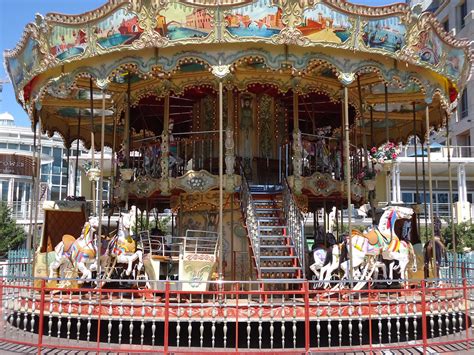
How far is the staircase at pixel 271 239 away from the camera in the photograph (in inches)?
451

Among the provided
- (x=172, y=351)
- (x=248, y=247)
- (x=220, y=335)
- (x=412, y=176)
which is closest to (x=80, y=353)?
(x=172, y=351)

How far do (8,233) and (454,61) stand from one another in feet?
96.2

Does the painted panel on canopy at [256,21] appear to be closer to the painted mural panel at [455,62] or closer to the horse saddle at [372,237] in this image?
the painted mural panel at [455,62]

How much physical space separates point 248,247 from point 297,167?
230cm

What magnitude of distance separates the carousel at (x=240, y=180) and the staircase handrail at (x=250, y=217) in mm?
50

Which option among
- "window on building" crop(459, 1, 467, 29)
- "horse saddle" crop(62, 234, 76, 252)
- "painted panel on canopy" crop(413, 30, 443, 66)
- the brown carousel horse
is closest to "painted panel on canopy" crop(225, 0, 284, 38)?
"painted panel on canopy" crop(413, 30, 443, 66)

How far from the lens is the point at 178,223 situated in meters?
14.0

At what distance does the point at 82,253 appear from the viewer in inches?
485

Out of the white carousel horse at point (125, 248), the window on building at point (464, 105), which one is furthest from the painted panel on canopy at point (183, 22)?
the window on building at point (464, 105)

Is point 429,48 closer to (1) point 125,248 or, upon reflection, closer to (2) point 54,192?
(1) point 125,248

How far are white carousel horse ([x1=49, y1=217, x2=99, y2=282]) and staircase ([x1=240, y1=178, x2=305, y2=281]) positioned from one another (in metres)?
3.62

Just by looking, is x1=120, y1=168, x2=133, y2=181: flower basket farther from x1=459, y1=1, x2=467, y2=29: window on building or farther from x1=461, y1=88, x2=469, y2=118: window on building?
x1=459, y1=1, x2=467, y2=29: window on building

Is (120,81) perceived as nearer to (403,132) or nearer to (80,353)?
(80,353)

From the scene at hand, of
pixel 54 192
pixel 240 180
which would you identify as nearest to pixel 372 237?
pixel 240 180
